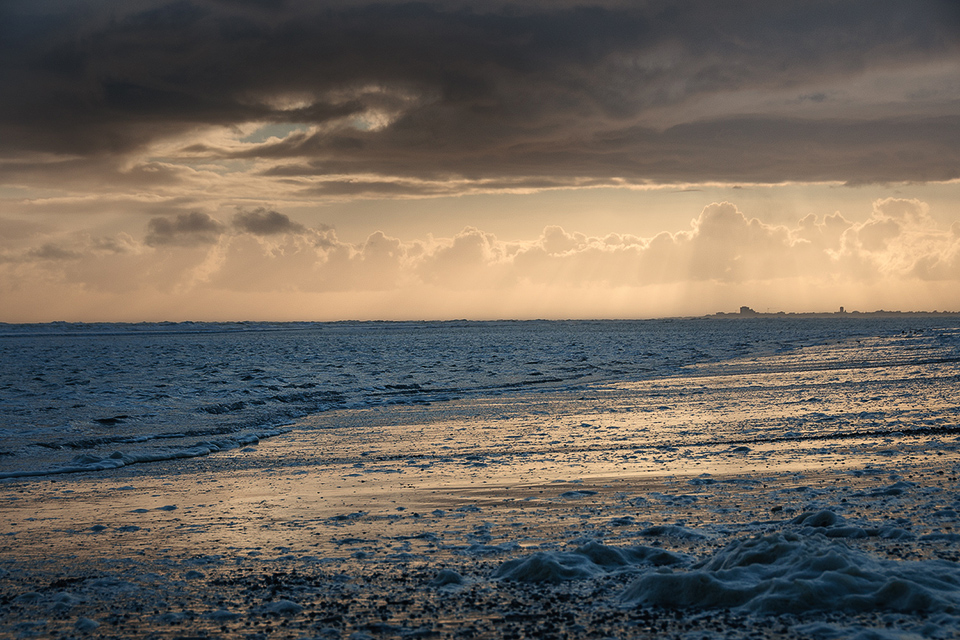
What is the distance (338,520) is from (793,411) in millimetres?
11341

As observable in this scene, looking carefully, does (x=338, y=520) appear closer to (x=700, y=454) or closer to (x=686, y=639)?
(x=686, y=639)

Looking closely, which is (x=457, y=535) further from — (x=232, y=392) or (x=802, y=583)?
(x=232, y=392)

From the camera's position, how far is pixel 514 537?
676 cm

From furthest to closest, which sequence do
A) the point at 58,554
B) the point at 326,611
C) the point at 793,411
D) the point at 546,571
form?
1. the point at 793,411
2. the point at 58,554
3. the point at 546,571
4. the point at 326,611

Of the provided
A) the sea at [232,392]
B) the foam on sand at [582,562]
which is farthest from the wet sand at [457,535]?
the sea at [232,392]

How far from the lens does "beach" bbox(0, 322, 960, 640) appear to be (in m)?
4.78

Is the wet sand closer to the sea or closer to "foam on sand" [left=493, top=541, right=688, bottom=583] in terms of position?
"foam on sand" [left=493, top=541, right=688, bottom=583]

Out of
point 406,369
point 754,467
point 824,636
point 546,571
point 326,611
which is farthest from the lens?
point 406,369

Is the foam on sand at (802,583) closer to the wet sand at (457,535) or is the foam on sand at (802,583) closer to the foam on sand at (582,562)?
the wet sand at (457,535)

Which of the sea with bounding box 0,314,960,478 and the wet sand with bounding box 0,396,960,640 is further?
the sea with bounding box 0,314,960,478

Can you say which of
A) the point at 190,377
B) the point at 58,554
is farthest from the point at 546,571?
the point at 190,377

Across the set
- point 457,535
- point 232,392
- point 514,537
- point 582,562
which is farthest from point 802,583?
point 232,392

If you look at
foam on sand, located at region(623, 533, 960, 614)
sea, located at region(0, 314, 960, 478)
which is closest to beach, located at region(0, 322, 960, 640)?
foam on sand, located at region(623, 533, 960, 614)

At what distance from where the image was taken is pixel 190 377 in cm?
2962
